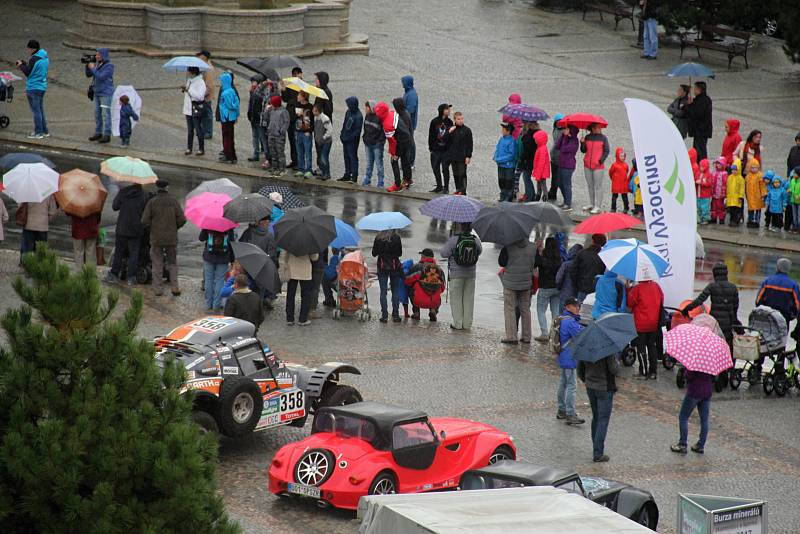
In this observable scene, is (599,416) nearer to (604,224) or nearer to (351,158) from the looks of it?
(604,224)

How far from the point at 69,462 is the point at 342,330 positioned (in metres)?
10.4

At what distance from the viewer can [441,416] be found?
15578mm

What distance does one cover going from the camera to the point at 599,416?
14.5 meters

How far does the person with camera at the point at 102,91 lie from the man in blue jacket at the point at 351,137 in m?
5.32

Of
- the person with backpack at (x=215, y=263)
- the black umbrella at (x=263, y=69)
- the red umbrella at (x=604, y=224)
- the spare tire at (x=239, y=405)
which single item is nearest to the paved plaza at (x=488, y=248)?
the person with backpack at (x=215, y=263)

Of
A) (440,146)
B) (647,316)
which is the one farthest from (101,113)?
(647,316)

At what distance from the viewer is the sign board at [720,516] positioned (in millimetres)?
10430

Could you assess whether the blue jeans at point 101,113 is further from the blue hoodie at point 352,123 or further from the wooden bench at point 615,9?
the wooden bench at point 615,9

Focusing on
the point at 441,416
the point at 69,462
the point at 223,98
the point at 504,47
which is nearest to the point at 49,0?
the point at 504,47

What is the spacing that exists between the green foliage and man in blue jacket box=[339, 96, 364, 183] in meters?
17.6

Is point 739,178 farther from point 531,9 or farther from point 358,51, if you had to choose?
point 531,9

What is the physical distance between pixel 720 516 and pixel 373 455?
3.53 m

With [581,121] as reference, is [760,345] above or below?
below

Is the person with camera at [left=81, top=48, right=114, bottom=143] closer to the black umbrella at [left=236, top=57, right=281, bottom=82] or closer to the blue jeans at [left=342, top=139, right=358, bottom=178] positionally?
the black umbrella at [left=236, top=57, right=281, bottom=82]
